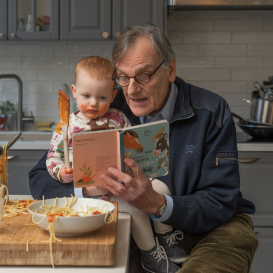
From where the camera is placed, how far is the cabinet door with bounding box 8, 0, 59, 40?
279cm

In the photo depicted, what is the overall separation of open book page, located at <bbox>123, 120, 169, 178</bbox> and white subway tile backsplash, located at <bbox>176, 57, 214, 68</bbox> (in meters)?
2.14

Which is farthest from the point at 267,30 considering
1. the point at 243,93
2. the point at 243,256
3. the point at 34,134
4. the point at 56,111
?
the point at 243,256

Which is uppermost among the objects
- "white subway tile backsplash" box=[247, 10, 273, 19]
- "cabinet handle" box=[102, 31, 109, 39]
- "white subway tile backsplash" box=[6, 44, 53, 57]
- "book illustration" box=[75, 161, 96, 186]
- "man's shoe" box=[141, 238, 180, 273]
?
"white subway tile backsplash" box=[247, 10, 273, 19]

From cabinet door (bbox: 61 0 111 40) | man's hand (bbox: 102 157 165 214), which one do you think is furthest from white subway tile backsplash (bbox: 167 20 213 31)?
man's hand (bbox: 102 157 165 214)

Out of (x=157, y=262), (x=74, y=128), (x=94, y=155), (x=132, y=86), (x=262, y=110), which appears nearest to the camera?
(x=94, y=155)

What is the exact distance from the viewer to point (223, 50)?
3.15 m

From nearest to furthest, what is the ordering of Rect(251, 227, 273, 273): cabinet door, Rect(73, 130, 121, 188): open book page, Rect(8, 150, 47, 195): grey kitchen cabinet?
Rect(73, 130, 121, 188): open book page < Rect(251, 227, 273, 273): cabinet door < Rect(8, 150, 47, 195): grey kitchen cabinet

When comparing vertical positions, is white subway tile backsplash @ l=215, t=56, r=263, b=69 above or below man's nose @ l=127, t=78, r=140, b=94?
above

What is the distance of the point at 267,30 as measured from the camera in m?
3.13

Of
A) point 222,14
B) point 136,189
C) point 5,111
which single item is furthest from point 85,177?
point 222,14

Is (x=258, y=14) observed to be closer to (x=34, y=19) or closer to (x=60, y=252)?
(x=34, y=19)

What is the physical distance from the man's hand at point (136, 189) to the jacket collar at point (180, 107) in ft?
1.42

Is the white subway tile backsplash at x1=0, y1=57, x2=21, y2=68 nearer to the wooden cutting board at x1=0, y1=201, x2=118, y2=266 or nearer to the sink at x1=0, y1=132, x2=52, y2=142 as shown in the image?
the sink at x1=0, y1=132, x2=52, y2=142

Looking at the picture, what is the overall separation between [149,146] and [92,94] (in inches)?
18.6
